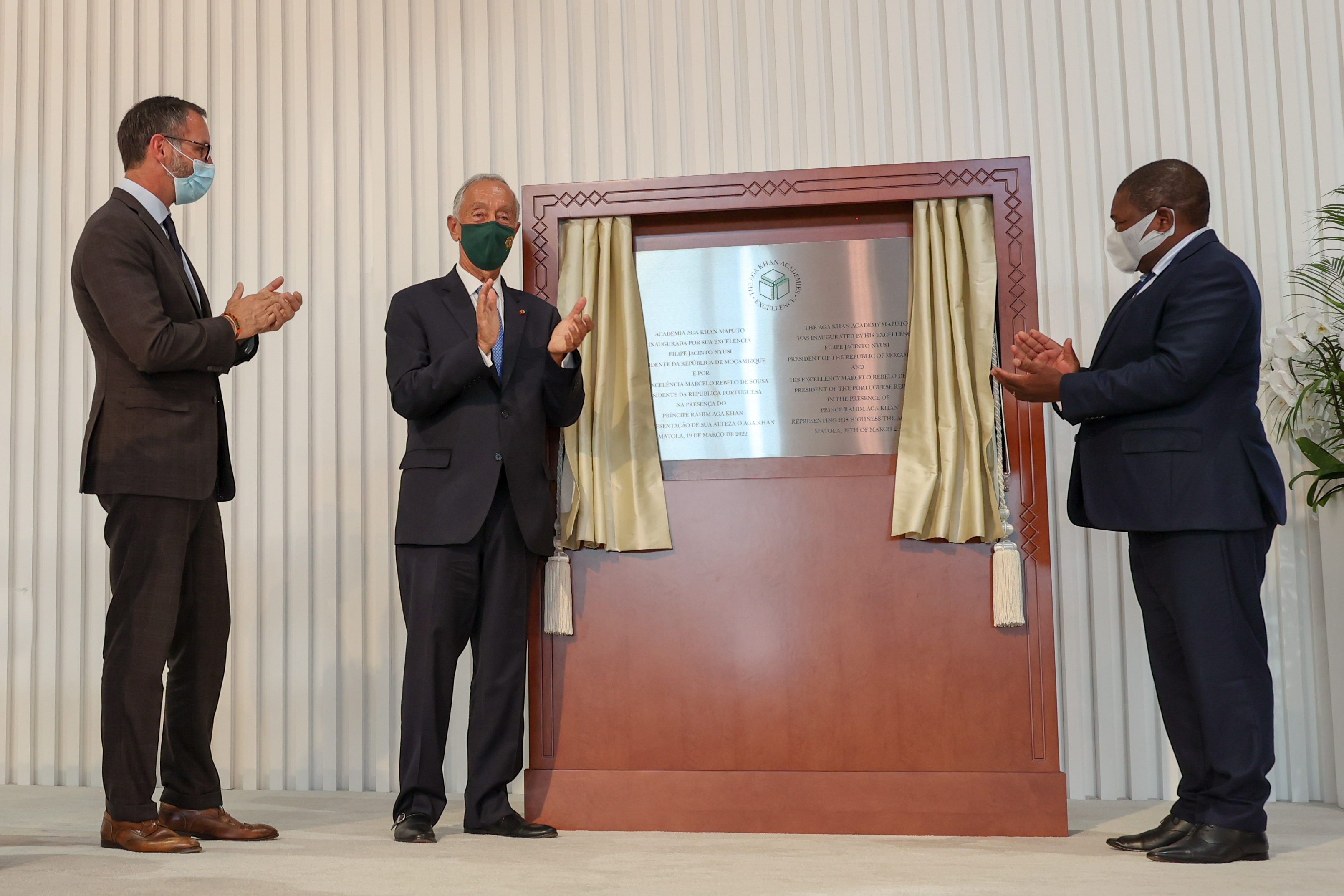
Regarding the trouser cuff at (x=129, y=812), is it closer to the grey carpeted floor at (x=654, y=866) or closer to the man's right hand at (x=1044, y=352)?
the grey carpeted floor at (x=654, y=866)

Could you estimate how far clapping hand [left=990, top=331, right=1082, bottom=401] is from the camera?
288 cm

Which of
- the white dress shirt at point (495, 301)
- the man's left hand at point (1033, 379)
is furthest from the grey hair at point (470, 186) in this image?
the man's left hand at point (1033, 379)

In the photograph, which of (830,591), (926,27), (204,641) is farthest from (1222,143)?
(204,641)

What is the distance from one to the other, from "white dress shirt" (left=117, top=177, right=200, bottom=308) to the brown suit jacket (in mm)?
22

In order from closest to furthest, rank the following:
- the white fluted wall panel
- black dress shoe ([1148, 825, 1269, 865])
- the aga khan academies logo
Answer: black dress shoe ([1148, 825, 1269, 865]) → the aga khan academies logo → the white fluted wall panel

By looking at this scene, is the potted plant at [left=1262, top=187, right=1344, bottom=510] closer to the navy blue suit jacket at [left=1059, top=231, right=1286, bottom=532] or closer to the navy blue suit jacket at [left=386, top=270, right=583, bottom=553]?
the navy blue suit jacket at [left=1059, top=231, right=1286, bottom=532]

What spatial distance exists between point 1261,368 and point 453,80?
3.10 metres

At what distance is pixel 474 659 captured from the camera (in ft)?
10.3

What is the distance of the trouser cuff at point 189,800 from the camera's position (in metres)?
2.94

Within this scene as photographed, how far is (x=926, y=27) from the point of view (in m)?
4.14

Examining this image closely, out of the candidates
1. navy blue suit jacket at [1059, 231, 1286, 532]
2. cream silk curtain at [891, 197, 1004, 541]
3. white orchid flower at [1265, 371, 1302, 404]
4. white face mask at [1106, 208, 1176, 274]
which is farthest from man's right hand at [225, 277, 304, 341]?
white orchid flower at [1265, 371, 1302, 404]

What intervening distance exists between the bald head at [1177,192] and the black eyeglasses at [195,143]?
2.45 m

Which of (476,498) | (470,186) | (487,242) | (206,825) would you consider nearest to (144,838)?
(206,825)

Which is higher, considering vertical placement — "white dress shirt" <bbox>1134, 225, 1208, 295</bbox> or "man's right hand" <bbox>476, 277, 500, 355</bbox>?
"white dress shirt" <bbox>1134, 225, 1208, 295</bbox>
